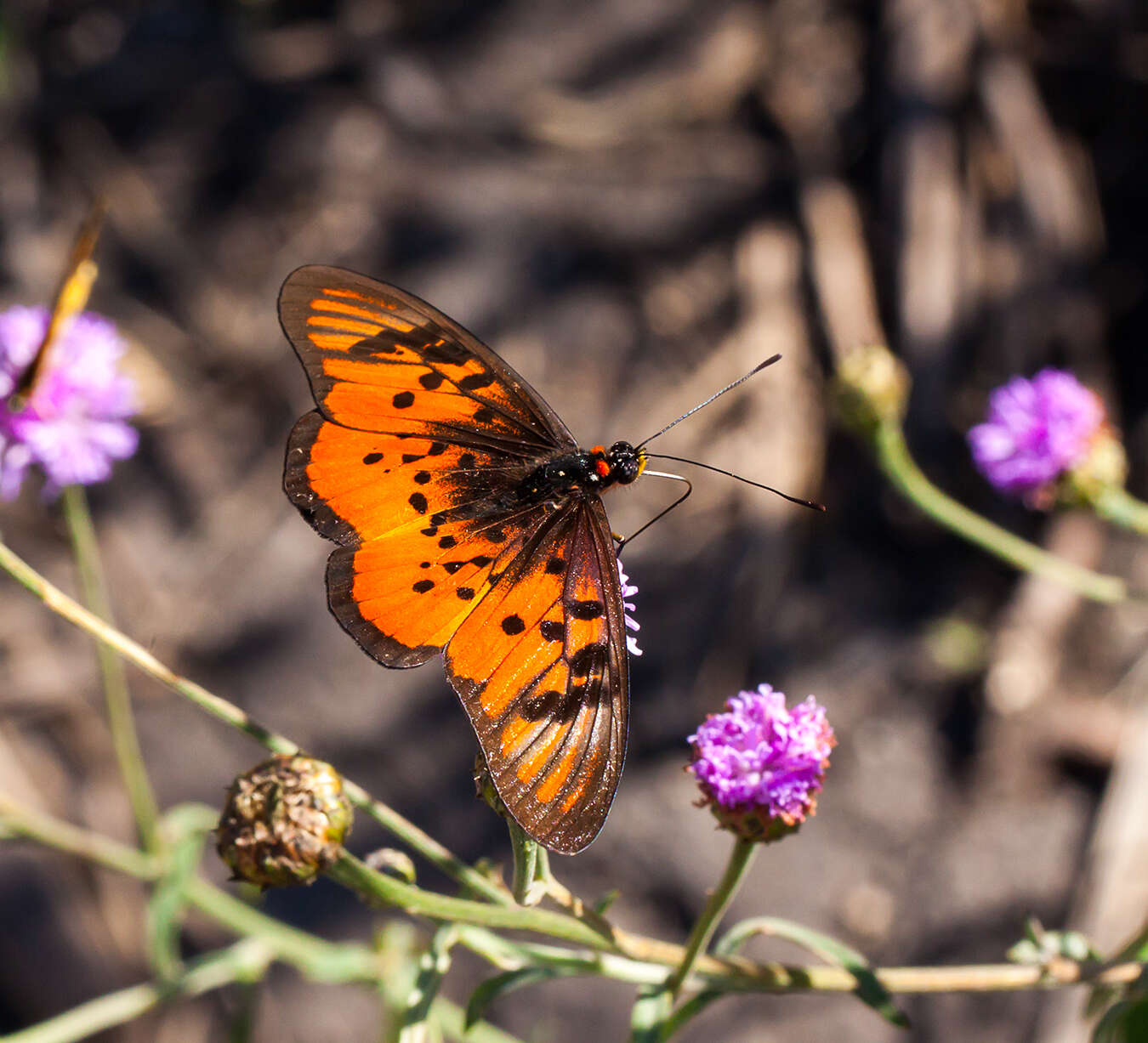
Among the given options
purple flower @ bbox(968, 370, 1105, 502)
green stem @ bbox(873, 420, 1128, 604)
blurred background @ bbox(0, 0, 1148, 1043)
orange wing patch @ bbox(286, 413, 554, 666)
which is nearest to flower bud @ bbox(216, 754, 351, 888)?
orange wing patch @ bbox(286, 413, 554, 666)

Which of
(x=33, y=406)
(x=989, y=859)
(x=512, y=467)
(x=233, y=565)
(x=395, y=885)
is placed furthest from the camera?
(x=233, y=565)

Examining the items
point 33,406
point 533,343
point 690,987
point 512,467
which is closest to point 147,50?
point 533,343

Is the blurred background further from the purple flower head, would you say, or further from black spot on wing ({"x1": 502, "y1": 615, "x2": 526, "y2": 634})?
black spot on wing ({"x1": 502, "y1": 615, "x2": 526, "y2": 634})

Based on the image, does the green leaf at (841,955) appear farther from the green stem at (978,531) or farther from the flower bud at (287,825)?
the green stem at (978,531)


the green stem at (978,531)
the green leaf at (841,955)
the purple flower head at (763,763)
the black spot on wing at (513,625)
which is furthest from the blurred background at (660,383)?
the black spot on wing at (513,625)

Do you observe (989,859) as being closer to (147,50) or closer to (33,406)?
(33,406)
